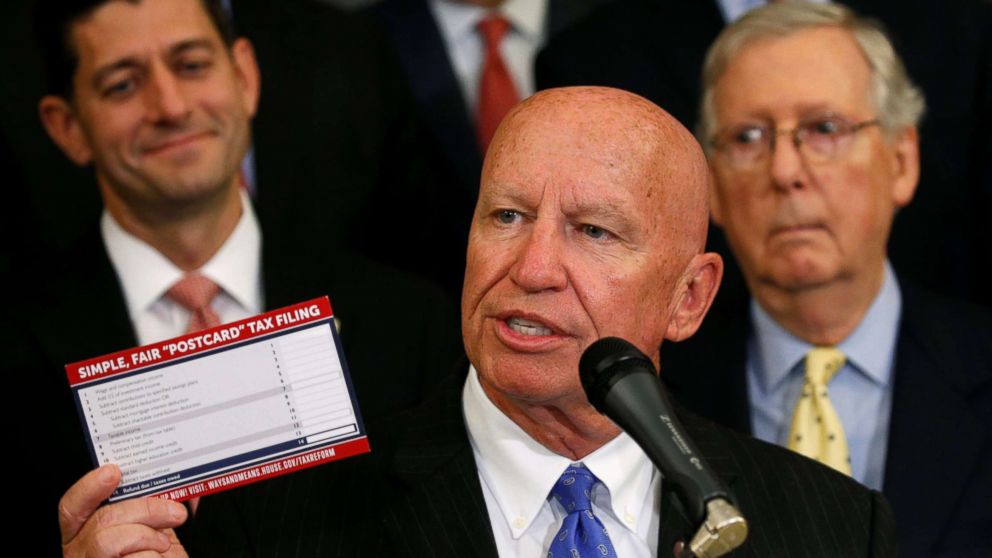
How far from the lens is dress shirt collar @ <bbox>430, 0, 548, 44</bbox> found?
170 inches

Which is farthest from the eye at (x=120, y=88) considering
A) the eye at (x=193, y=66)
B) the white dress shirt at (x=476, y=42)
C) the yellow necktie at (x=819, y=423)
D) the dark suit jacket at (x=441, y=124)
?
the yellow necktie at (x=819, y=423)

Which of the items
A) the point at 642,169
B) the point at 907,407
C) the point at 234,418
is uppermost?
the point at 642,169

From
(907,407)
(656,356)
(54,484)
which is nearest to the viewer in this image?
(656,356)

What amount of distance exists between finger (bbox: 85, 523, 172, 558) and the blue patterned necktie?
59 centimetres

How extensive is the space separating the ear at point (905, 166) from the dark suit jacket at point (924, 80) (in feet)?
0.81

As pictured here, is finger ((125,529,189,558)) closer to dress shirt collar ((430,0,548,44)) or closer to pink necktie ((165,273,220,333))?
pink necktie ((165,273,220,333))

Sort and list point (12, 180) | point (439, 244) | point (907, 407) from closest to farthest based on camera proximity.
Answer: point (907, 407) < point (12, 180) < point (439, 244)

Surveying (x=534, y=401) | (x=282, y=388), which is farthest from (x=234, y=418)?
(x=534, y=401)

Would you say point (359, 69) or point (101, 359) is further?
point (359, 69)

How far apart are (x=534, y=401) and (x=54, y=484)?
4.00ft

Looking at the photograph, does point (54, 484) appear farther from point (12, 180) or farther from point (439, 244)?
point (439, 244)

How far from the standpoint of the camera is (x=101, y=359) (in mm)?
2311

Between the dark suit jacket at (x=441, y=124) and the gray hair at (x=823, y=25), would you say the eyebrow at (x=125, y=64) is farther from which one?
the gray hair at (x=823, y=25)

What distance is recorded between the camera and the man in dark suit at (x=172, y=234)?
3324mm
